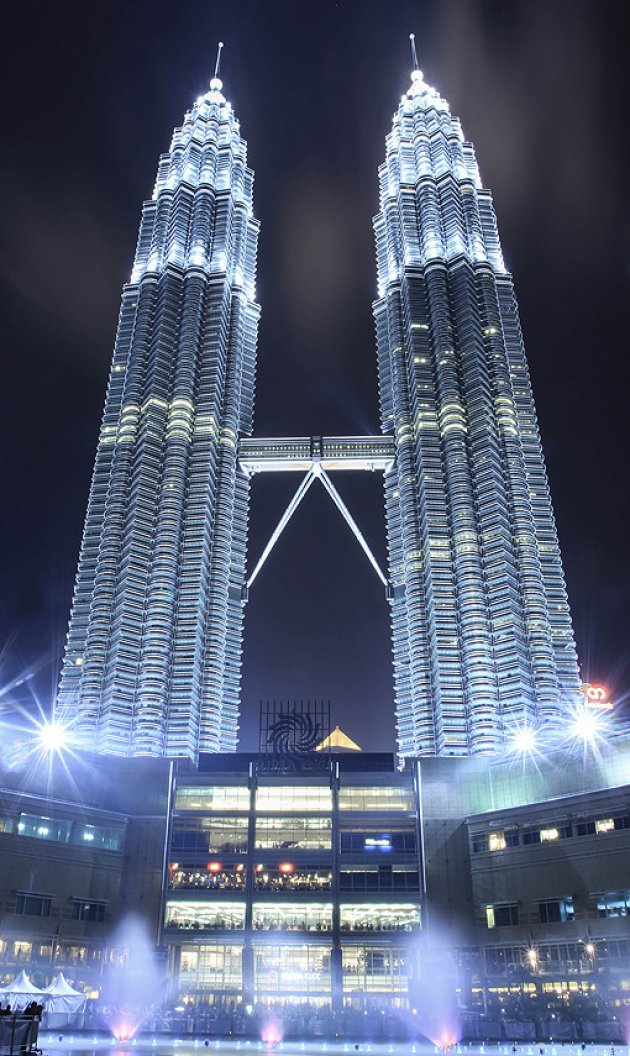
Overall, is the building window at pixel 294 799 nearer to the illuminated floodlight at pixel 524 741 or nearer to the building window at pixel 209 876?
the building window at pixel 209 876

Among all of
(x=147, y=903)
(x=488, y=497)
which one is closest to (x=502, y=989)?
(x=147, y=903)

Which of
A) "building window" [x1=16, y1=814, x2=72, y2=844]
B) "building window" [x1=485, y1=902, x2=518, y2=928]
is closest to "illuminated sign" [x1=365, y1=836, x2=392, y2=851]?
"building window" [x1=485, y1=902, x2=518, y2=928]

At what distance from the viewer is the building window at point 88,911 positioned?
348ft

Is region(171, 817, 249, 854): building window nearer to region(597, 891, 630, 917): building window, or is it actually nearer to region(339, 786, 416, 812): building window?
region(339, 786, 416, 812): building window

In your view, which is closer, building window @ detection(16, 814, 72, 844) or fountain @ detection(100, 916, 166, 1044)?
building window @ detection(16, 814, 72, 844)

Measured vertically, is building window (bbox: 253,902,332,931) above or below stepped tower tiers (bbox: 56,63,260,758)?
below

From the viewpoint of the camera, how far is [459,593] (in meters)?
163

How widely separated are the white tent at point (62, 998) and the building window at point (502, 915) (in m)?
53.1

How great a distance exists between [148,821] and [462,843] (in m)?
43.5

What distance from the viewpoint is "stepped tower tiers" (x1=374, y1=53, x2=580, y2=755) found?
154375mm

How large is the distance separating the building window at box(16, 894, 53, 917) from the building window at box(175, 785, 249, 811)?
2632cm

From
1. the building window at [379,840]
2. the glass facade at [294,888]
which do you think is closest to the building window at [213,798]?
the glass facade at [294,888]

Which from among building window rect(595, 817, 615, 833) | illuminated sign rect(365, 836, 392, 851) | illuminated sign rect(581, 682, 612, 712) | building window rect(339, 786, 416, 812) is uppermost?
illuminated sign rect(581, 682, 612, 712)

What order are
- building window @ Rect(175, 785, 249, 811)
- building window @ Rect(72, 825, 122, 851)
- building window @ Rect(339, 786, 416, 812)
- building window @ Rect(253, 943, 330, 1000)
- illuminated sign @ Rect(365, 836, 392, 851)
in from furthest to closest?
1. building window @ Rect(175, 785, 249, 811)
2. building window @ Rect(339, 786, 416, 812)
3. illuminated sign @ Rect(365, 836, 392, 851)
4. building window @ Rect(253, 943, 330, 1000)
5. building window @ Rect(72, 825, 122, 851)
